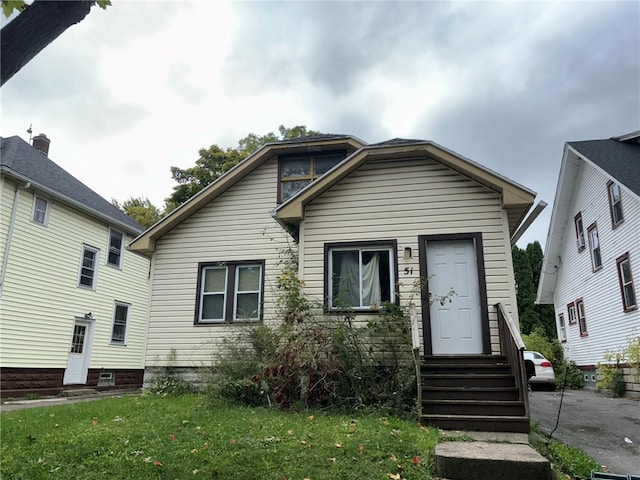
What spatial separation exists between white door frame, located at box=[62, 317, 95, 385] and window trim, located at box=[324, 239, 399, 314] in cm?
1109

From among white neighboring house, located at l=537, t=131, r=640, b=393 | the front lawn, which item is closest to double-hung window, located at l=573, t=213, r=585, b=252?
white neighboring house, located at l=537, t=131, r=640, b=393

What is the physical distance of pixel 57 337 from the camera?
14992 millimetres

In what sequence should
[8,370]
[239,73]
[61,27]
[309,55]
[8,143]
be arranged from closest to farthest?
[61,27], [309,55], [239,73], [8,370], [8,143]

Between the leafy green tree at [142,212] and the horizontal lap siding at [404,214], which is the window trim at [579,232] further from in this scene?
the leafy green tree at [142,212]

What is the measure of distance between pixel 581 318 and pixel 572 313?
1.31 metres

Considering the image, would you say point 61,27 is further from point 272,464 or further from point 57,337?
point 57,337

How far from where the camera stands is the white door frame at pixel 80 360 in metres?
15.4

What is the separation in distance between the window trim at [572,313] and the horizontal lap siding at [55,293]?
1805 centimetres

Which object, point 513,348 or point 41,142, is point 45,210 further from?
point 513,348

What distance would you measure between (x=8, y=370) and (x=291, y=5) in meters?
13.1

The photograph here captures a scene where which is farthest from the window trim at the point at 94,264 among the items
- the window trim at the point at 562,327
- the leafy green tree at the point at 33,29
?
the window trim at the point at 562,327

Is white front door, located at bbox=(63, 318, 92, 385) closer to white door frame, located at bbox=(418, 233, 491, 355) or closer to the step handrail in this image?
white door frame, located at bbox=(418, 233, 491, 355)

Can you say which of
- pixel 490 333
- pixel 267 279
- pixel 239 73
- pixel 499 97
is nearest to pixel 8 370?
pixel 267 279

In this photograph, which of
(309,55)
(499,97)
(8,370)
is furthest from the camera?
(499,97)
